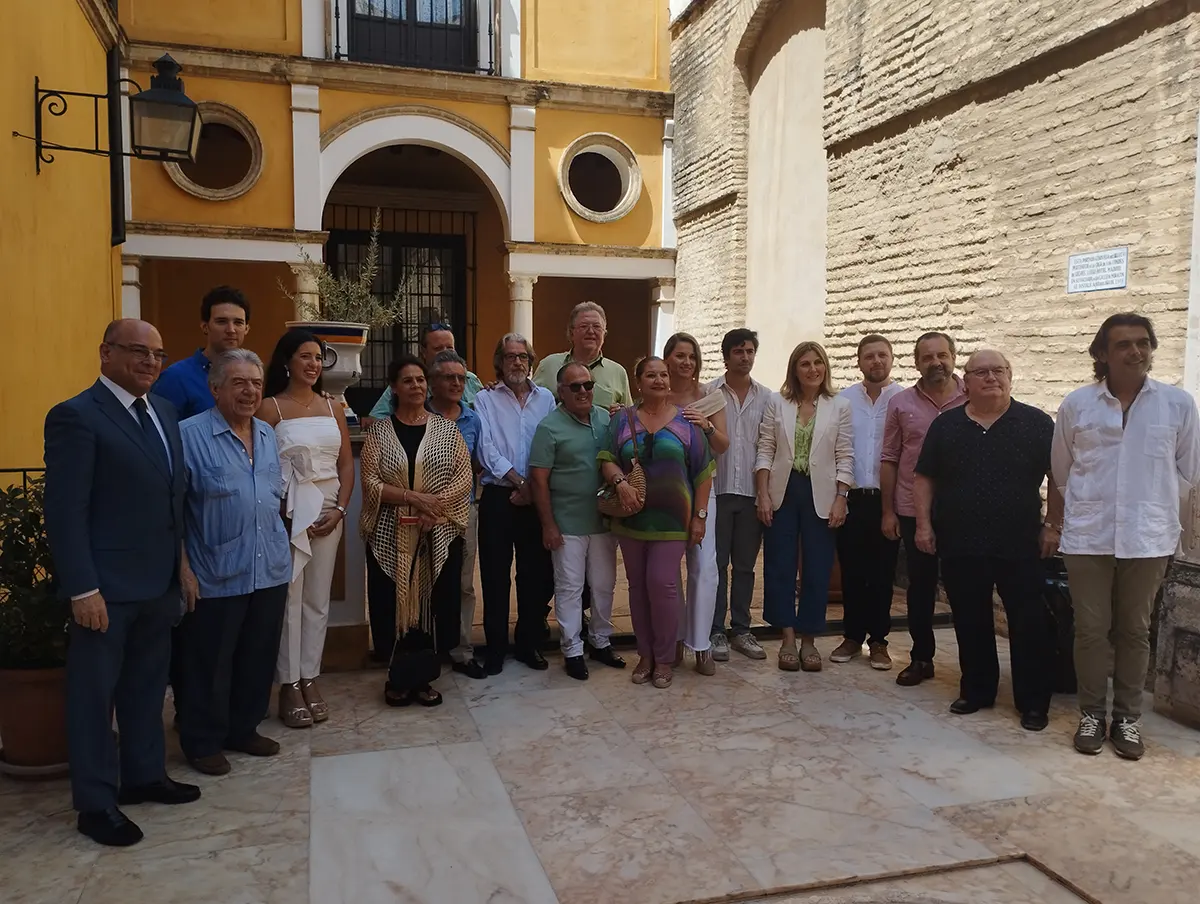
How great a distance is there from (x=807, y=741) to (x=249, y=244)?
30.0 ft

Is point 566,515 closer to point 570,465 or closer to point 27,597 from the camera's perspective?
point 570,465

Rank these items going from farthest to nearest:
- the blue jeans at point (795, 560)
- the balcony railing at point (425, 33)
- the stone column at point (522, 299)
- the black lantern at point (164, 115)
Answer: the stone column at point (522, 299)
the balcony railing at point (425, 33)
the black lantern at point (164, 115)
the blue jeans at point (795, 560)

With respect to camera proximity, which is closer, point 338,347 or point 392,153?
point 338,347

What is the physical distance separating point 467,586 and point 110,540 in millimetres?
1963

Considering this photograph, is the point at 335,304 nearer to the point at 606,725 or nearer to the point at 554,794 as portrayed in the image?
the point at 606,725

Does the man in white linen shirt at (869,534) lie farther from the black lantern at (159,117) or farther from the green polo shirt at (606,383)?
the black lantern at (159,117)

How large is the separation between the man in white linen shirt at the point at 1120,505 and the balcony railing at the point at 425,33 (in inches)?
378

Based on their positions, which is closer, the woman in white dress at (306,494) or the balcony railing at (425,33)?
the woman in white dress at (306,494)

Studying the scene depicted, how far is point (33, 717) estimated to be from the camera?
11.3 feet

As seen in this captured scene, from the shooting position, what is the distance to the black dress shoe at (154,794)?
3.23 metres

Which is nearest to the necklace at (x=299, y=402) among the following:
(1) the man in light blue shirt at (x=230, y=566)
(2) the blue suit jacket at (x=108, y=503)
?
(1) the man in light blue shirt at (x=230, y=566)

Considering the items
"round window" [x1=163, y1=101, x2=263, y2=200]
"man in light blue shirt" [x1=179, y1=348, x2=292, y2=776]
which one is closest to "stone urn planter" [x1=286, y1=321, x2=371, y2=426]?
"man in light blue shirt" [x1=179, y1=348, x2=292, y2=776]

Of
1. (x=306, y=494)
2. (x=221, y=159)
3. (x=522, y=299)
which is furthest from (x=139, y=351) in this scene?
(x=221, y=159)

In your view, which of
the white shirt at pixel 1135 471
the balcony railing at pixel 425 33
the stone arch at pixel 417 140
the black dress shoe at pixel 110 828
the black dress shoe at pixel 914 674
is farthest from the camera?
the balcony railing at pixel 425 33
